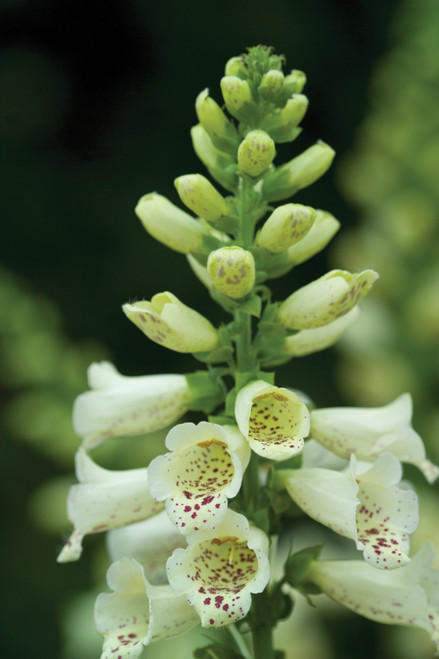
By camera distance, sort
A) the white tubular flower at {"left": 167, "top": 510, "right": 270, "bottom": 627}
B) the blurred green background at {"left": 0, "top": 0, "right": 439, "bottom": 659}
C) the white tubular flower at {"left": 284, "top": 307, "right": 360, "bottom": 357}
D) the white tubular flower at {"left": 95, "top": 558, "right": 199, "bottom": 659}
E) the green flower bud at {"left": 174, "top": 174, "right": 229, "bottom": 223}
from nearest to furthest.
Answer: the white tubular flower at {"left": 167, "top": 510, "right": 270, "bottom": 627} < the white tubular flower at {"left": 95, "top": 558, "right": 199, "bottom": 659} < the green flower bud at {"left": 174, "top": 174, "right": 229, "bottom": 223} < the white tubular flower at {"left": 284, "top": 307, "right": 360, "bottom": 357} < the blurred green background at {"left": 0, "top": 0, "right": 439, "bottom": 659}

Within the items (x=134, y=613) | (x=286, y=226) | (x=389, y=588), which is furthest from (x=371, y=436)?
(x=134, y=613)

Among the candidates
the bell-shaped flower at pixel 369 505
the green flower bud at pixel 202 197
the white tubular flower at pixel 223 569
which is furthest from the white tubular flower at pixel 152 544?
the green flower bud at pixel 202 197

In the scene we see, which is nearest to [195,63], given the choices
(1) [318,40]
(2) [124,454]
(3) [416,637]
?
(1) [318,40]

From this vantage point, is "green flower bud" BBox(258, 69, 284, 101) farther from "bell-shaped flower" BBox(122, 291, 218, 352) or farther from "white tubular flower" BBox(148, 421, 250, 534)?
"white tubular flower" BBox(148, 421, 250, 534)

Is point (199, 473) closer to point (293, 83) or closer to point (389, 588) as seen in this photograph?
point (389, 588)

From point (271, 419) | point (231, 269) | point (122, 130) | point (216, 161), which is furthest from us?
point (122, 130)

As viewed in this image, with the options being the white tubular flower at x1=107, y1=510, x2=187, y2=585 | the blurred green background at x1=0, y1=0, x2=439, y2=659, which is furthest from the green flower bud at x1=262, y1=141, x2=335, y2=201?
the blurred green background at x1=0, y1=0, x2=439, y2=659
